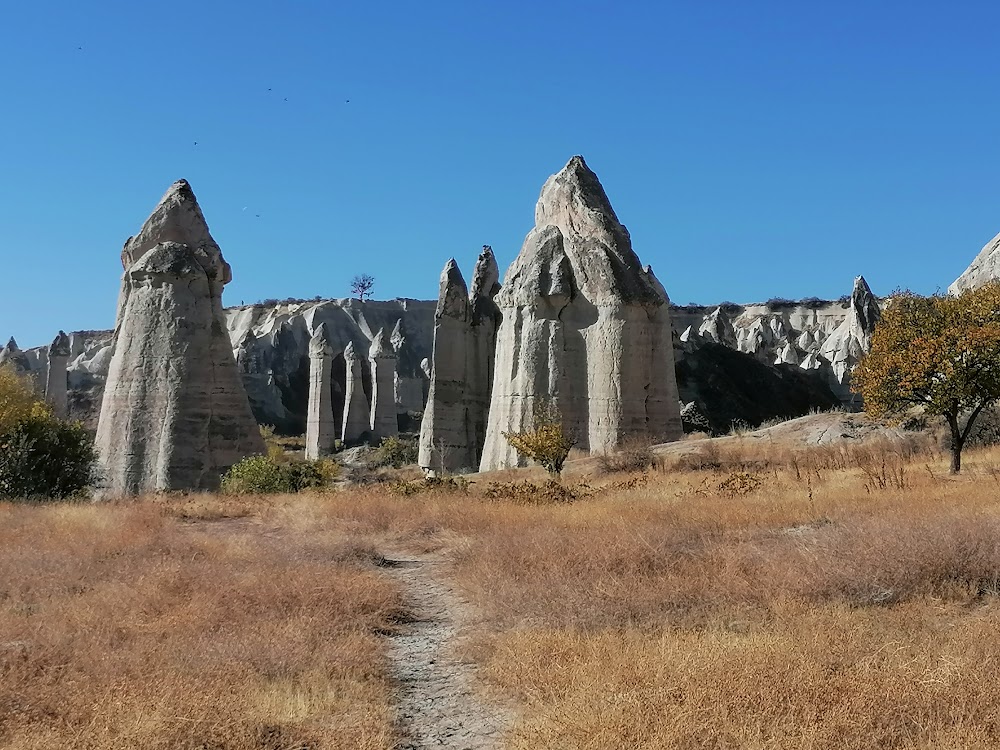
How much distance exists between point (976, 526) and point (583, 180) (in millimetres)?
16748

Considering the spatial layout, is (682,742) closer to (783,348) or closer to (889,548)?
(889,548)

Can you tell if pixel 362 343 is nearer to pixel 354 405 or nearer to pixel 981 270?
Result: pixel 354 405

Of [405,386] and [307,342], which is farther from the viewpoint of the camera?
[307,342]

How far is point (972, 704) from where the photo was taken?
14.0ft

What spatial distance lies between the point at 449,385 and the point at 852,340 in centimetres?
4203

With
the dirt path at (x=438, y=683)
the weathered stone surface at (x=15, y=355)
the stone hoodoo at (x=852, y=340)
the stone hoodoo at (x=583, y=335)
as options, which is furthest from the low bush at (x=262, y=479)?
the weathered stone surface at (x=15, y=355)

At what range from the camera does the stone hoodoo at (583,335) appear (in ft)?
68.5

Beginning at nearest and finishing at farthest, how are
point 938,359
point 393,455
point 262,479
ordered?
point 938,359, point 262,479, point 393,455

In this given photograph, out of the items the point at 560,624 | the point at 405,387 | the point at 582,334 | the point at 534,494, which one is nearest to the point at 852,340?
the point at 405,387

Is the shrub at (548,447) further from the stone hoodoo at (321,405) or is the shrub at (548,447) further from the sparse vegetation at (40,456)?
the stone hoodoo at (321,405)

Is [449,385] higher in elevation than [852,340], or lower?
lower

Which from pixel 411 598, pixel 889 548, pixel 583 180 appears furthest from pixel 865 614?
pixel 583 180

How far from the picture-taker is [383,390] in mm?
51031

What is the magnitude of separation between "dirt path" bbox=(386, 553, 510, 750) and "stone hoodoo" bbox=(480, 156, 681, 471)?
43.3 ft
